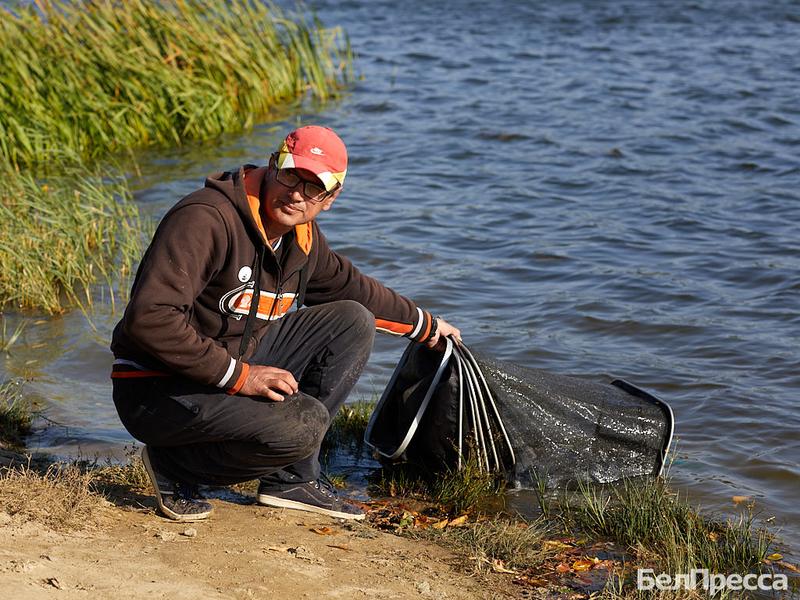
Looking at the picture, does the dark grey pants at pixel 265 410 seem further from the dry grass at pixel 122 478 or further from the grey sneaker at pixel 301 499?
the dry grass at pixel 122 478

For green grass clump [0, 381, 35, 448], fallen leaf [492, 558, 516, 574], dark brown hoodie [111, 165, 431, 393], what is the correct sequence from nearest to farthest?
dark brown hoodie [111, 165, 431, 393] < fallen leaf [492, 558, 516, 574] < green grass clump [0, 381, 35, 448]

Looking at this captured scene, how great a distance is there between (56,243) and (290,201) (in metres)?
3.85

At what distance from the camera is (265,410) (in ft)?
12.7

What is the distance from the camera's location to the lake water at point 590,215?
604 centimetres

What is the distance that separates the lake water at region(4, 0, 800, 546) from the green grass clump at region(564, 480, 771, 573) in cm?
42

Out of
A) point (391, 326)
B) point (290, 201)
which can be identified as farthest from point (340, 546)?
point (290, 201)

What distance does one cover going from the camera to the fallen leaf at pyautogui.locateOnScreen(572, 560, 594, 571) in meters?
4.04

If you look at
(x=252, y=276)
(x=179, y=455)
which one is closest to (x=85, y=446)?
(x=179, y=455)

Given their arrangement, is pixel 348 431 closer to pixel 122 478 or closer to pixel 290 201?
pixel 122 478

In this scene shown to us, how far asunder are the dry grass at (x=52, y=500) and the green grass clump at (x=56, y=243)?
2.87m

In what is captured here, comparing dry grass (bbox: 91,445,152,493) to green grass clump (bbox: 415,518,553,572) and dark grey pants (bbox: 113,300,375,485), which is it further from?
green grass clump (bbox: 415,518,553,572)

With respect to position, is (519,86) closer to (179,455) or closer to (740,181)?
(740,181)

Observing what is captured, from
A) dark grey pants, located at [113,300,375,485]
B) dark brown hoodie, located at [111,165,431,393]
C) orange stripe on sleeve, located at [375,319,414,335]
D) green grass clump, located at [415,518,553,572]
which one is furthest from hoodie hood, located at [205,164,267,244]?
green grass clump, located at [415,518,553,572]

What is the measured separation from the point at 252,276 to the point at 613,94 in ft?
32.7
